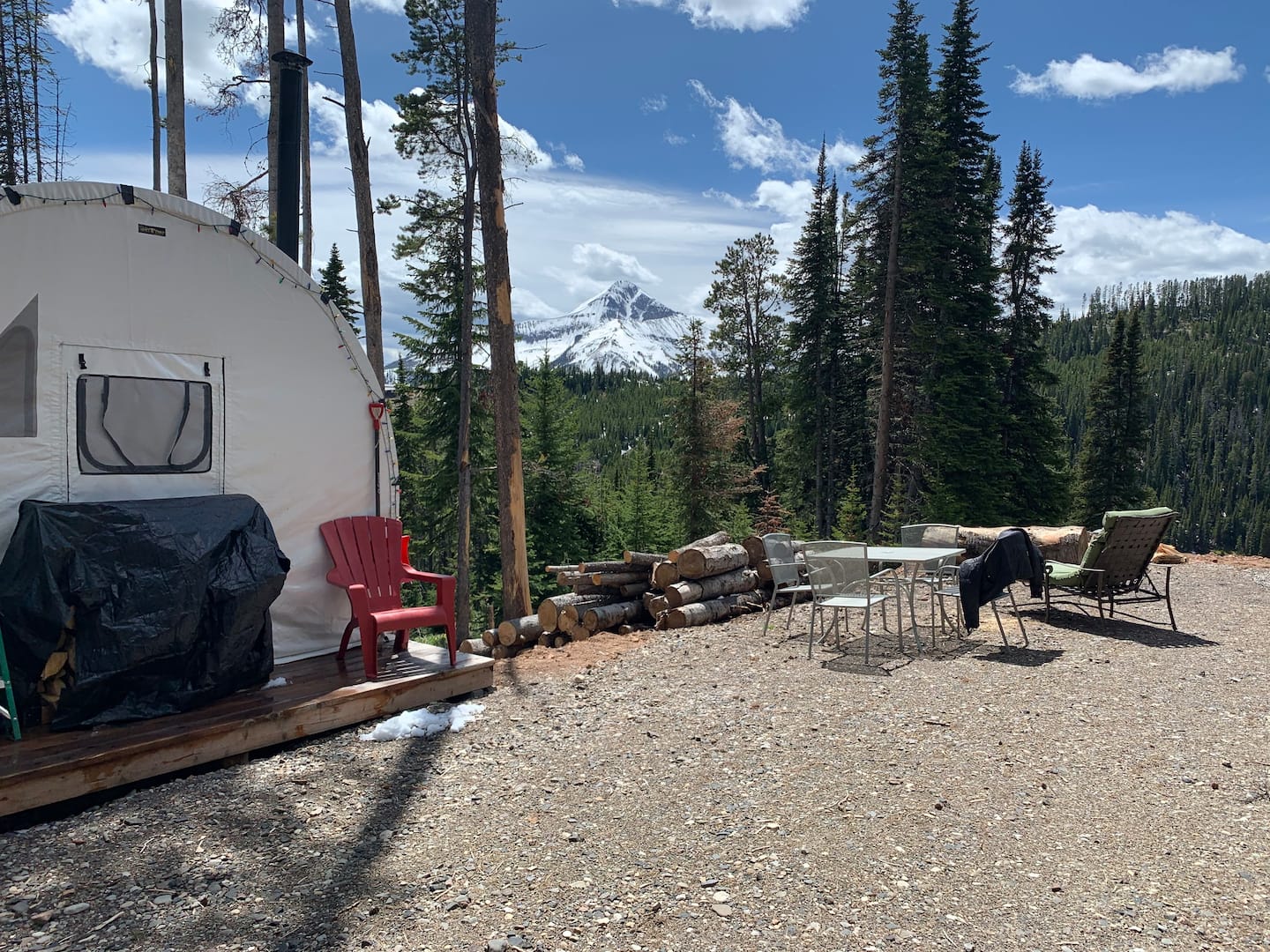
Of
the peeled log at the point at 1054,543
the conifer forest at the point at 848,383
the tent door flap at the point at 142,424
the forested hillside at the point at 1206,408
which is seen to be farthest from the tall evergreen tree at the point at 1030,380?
the forested hillside at the point at 1206,408

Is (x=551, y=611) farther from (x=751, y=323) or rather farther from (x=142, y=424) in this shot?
(x=751, y=323)

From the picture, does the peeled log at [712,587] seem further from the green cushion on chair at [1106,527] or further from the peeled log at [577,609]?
the green cushion on chair at [1106,527]

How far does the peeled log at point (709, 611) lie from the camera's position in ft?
26.5

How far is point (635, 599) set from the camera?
28.6 ft

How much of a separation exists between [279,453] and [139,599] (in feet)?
5.06

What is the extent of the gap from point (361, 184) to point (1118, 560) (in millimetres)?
9894

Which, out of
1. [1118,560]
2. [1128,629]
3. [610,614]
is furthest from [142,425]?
[1128,629]

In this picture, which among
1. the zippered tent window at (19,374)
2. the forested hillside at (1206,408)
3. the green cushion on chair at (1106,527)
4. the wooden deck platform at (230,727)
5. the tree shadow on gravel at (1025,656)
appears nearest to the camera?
the wooden deck platform at (230,727)

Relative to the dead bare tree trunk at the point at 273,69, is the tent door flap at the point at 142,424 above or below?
below

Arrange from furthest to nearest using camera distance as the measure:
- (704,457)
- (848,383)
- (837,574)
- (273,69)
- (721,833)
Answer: (848,383), (704,457), (273,69), (837,574), (721,833)

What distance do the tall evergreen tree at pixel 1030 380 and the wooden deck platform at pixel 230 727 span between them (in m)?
19.0

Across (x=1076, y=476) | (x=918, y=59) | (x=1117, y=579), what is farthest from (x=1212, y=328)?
(x=1117, y=579)

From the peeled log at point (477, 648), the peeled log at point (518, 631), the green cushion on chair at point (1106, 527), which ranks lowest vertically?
the peeled log at point (477, 648)

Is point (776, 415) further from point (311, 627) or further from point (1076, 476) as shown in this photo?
point (311, 627)
